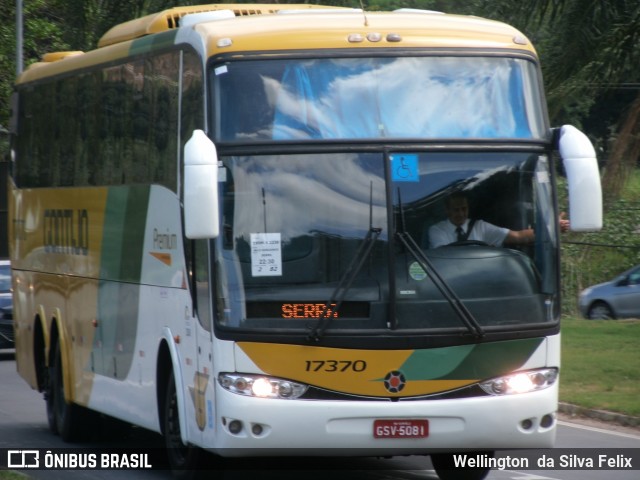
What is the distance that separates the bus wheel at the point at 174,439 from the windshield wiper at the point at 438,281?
88.4 inches

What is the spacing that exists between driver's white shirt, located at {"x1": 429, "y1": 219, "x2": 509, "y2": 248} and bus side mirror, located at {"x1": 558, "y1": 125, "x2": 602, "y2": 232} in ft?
1.65

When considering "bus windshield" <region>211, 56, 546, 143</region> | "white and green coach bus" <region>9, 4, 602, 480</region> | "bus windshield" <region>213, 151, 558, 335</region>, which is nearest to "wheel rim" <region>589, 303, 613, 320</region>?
"white and green coach bus" <region>9, 4, 602, 480</region>

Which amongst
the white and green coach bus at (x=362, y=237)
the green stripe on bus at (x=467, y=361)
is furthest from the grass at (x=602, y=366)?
the green stripe on bus at (x=467, y=361)

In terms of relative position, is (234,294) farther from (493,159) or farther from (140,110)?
(140,110)

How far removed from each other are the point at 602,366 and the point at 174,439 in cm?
901

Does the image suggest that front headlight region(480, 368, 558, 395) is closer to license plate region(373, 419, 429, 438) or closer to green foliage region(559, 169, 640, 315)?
license plate region(373, 419, 429, 438)

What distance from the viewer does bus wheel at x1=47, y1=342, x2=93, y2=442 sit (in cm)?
1352

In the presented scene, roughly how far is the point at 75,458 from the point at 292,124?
4.56 m

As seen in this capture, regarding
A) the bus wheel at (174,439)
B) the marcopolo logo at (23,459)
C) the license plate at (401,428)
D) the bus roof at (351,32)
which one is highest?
the bus roof at (351,32)

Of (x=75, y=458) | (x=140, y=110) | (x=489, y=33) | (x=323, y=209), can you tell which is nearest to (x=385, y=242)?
(x=323, y=209)

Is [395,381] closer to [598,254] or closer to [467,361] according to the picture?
[467,361]

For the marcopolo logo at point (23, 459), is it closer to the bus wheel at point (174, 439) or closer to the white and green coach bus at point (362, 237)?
the bus wheel at point (174, 439)

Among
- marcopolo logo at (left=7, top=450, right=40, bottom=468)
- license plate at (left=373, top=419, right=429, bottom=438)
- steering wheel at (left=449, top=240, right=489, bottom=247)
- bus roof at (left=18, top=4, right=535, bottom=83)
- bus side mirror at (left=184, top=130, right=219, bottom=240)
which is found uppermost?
bus roof at (left=18, top=4, right=535, bottom=83)

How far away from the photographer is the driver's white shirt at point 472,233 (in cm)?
899
